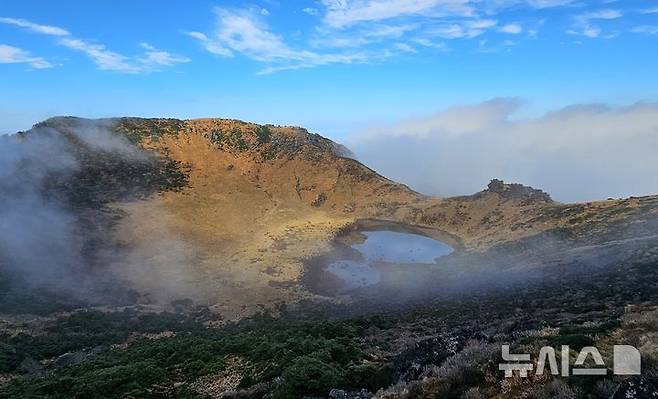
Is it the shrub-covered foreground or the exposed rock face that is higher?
the exposed rock face

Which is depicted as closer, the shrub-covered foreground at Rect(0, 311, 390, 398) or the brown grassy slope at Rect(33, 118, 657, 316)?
the shrub-covered foreground at Rect(0, 311, 390, 398)

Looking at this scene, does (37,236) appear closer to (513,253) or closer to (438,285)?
(438,285)

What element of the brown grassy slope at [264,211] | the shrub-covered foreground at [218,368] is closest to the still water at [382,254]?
the brown grassy slope at [264,211]

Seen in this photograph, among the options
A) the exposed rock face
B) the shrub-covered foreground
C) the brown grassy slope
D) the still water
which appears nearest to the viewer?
the shrub-covered foreground

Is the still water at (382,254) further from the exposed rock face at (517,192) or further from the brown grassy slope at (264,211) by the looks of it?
the exposed rock face at (517,192)

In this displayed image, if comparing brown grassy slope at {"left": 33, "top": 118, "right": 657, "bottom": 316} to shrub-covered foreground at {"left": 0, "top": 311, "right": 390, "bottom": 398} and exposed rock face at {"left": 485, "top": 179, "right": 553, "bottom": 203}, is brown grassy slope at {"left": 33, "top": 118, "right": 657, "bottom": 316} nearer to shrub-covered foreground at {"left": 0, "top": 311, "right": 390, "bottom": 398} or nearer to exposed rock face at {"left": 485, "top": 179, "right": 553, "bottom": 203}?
exposed rock face at {"left": 485, "top": 179, "right": 553, "bottom": 203}

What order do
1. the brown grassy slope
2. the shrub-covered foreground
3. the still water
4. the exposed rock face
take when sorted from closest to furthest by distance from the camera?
the shrub-covered foreground < the brown grassy slope < the still water < the exposed rock face

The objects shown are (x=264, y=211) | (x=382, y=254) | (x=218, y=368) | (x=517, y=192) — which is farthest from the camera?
(x=264, y=211)

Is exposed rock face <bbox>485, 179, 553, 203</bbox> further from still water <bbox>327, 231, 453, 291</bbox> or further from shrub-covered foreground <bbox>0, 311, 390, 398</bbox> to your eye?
shrub-covered foreground <bbox>0, 311, 390, 398</bbox>

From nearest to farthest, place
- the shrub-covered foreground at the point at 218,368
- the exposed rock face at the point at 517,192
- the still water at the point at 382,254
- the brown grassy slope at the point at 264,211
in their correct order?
the shrub-covered foreground at the point at 218,368 < the brown grassy slope at the point at 264,211 < the still water at the point at 382,254 < the exposed rock face at the point at 517,192

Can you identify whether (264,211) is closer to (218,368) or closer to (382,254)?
(382,254)

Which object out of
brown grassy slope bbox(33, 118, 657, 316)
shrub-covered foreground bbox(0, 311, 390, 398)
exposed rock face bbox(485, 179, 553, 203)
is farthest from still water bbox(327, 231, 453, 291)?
shrub-covered foreground bbox(0, 311, 390, 398)

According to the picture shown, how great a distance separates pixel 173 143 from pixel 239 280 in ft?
138

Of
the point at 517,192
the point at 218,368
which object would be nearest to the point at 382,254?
the point at 517,192
